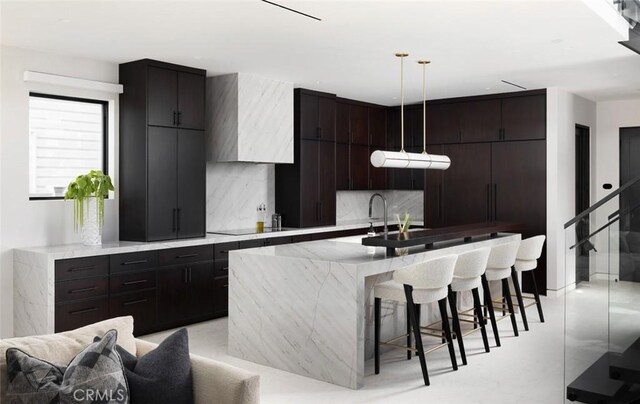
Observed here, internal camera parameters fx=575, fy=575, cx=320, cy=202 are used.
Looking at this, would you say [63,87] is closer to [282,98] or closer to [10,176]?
[10,176]

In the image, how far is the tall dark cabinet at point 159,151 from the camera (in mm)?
5801

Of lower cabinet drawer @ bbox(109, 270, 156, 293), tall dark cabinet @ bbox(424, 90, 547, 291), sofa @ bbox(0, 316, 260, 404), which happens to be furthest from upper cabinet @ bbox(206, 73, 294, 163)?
sofa @ bbox(0, 316, 260, 404)

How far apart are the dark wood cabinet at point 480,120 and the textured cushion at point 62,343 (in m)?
6.52

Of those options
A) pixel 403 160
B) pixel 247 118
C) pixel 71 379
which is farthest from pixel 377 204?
pixel 71 379

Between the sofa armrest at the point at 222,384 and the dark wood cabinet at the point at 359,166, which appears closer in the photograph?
the sofa armrest at the point at 222,384

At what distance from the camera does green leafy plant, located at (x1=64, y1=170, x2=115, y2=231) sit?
5.38m

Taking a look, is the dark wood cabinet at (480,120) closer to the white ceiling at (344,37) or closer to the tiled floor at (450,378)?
the white ceiling at (344,37)

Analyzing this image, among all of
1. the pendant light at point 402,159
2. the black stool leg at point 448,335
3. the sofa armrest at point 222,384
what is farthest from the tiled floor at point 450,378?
the pendant light at point 402,159

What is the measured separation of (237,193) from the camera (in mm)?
7297

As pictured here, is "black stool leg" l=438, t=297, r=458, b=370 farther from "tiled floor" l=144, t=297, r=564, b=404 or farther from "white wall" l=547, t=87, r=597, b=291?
"white wall" l=547, t=87, r=597, b=291

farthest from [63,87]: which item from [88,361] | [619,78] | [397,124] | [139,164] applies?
[619,78]

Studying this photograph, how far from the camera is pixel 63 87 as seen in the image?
18.3 ft

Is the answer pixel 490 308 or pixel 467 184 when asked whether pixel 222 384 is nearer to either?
pixel 490 308

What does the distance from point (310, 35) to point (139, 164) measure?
7.42 feet
